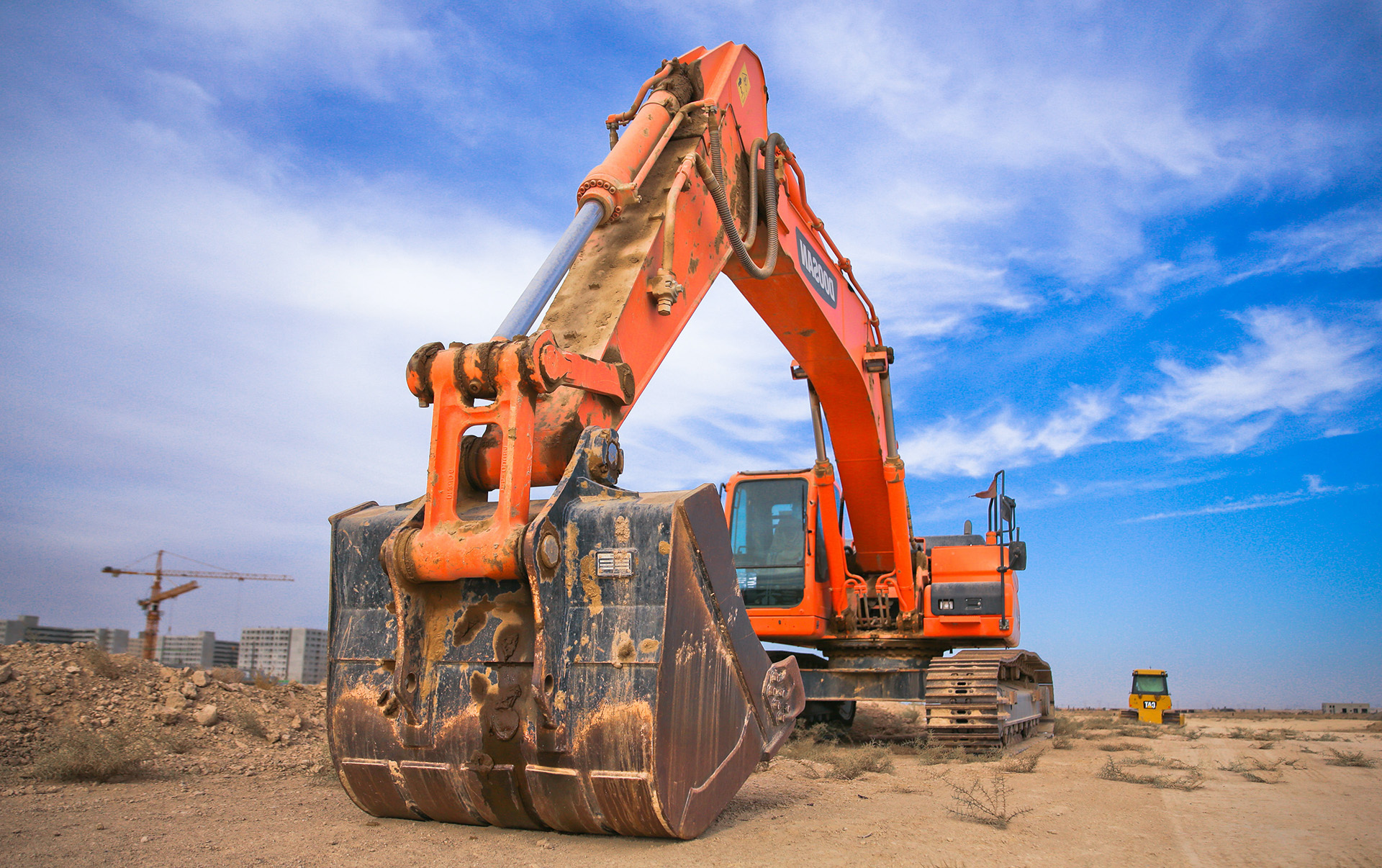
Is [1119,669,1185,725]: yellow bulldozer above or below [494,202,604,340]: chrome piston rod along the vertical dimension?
below

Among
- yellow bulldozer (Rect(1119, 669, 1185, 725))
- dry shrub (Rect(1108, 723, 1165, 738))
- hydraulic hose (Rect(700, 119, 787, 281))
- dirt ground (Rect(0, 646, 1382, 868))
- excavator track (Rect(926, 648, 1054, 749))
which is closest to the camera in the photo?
dirt ground (Rect(0, 646, 1382, 868))

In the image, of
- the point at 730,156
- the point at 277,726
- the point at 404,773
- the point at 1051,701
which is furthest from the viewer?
the point at 1051,701

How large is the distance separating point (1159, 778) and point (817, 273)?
4.53 m

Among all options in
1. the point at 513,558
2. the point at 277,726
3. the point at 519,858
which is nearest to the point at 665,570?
the point at 513,558

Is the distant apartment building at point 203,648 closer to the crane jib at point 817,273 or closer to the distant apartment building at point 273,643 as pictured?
the distant apartment building at point 273,643

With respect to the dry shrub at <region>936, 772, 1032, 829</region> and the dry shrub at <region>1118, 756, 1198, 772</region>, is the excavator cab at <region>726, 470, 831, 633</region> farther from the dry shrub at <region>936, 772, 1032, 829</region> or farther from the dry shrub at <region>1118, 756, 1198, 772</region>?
the dry shrub at <region>936, 772, 1032, 829</region>

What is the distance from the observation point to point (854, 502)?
956 centimetres

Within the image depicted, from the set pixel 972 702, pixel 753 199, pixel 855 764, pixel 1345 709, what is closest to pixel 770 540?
pixel 972 702

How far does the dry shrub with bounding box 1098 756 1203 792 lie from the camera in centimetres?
590

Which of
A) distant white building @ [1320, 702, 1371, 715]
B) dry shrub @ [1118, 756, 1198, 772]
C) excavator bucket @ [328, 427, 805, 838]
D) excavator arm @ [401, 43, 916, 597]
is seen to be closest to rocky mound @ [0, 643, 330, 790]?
excavator bucket @ [328, 427, 805, 838]

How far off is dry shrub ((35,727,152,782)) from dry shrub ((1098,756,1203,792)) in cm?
629

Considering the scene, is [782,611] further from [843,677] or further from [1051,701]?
[1051,701]

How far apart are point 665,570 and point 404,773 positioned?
51.4 inches

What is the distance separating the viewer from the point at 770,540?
9.11 meters
